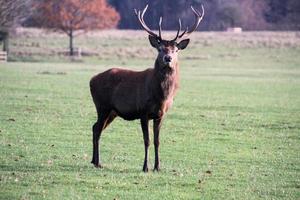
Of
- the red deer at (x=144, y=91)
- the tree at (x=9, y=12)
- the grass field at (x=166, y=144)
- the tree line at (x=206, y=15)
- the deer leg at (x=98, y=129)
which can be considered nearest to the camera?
the grass field at (x=166, y=144)

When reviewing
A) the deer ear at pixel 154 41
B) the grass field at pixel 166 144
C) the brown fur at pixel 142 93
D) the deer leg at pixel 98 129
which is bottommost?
the grass field at pixel 166 144

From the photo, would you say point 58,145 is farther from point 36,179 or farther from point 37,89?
point 37,89

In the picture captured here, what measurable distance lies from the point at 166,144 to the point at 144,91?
3228mm


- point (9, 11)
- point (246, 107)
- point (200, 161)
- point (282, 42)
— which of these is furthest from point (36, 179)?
point (282, 42)

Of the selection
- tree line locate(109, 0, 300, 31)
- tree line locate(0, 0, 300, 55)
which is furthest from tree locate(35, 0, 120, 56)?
tree line locate(109, 0, 300, 31)

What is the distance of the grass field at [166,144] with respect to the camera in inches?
462

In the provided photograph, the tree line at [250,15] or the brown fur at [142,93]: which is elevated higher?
the tree line at [250,15]

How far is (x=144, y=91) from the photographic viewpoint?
1404 cm

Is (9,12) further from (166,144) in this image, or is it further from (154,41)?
(154,41)

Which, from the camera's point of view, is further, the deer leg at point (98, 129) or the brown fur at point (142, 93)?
the deer leg at point (98, 129)

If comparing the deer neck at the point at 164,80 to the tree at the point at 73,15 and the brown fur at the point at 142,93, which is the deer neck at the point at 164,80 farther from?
the tree at the point at 73,15

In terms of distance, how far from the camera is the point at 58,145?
53.0ft

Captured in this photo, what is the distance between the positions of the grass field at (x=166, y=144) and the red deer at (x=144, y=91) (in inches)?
31.6

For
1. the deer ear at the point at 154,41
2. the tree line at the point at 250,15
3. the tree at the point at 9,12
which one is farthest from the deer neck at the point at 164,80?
the tree line at the point at 250,15
